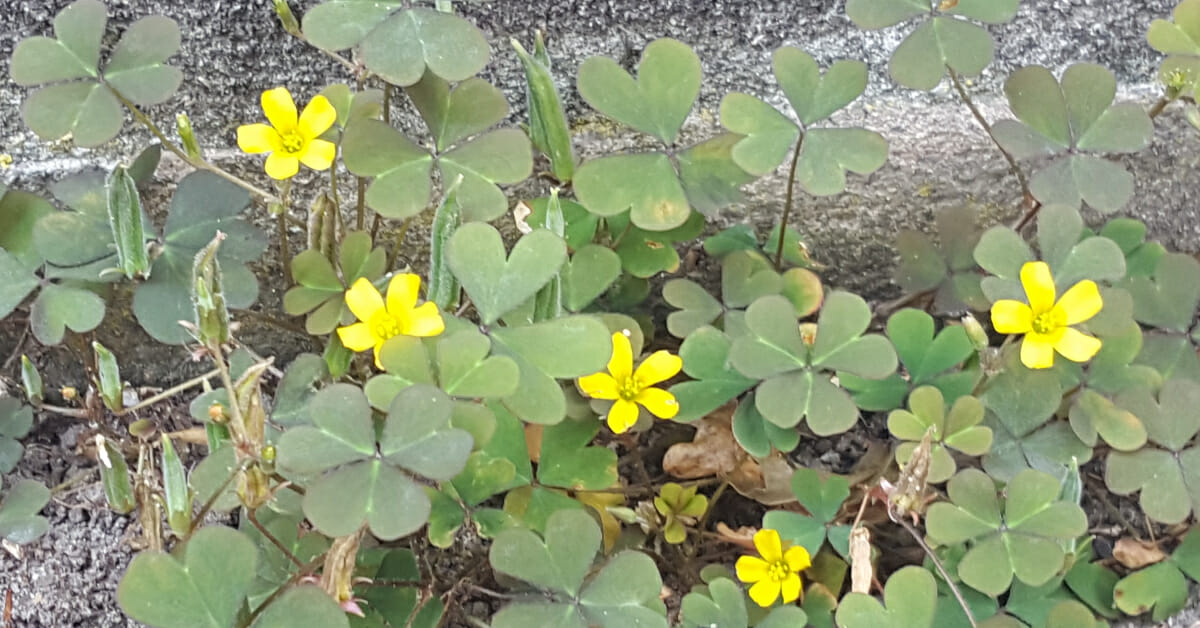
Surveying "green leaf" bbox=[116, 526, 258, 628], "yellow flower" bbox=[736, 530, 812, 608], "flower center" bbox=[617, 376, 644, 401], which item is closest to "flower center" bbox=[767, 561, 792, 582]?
"yellow flower" bbox=[736, 530, 812, 608]

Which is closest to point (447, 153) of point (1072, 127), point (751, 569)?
point (751, 569)

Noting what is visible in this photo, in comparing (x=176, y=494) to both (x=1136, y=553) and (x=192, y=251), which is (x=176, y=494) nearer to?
(x=192, y=251)

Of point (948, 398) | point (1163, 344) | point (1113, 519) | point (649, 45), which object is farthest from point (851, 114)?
point (1113, 519)

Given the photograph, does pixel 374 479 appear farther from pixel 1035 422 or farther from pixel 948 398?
pixel 1035 422

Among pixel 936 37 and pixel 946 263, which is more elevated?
pixel 936 37

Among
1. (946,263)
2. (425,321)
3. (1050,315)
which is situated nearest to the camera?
(425,321)

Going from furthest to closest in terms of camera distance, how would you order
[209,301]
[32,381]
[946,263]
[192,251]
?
[946,263] → [32,381] → [192,251] → [209,301]

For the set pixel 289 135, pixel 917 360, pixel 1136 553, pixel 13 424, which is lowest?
pixel 1136 553

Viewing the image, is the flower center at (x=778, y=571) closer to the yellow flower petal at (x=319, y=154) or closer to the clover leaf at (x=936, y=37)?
the clover leaf at (x=936, y=37)
